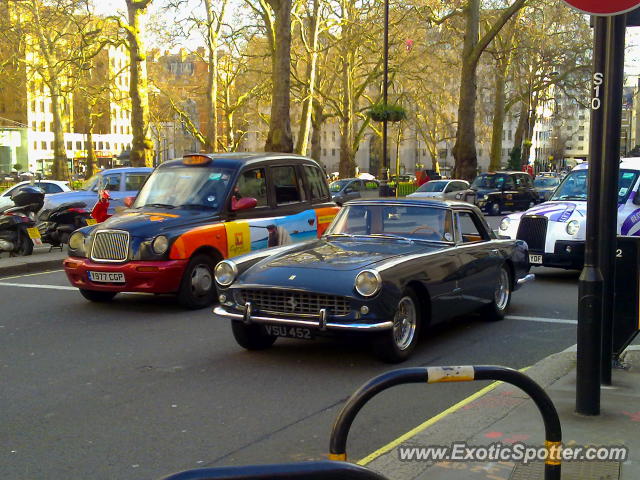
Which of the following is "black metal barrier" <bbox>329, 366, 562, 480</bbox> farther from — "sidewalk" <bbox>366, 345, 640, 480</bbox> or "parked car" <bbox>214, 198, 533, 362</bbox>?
"parked car" <bbox>214, 198, 533, 362</bbox>

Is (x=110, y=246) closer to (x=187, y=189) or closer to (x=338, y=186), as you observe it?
(x=187, y=189)

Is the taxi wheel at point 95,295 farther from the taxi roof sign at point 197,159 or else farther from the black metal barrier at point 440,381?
the black metal barrier at point 440,381

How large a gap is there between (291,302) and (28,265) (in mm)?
8857

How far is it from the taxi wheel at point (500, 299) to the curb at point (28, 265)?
8.46 m

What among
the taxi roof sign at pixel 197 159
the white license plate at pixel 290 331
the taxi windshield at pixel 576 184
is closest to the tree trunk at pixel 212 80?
the taxi windshield at pixel 576 184

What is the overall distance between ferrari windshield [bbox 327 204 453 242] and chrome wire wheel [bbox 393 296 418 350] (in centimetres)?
112

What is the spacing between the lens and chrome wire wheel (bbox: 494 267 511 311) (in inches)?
391

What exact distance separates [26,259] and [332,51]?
5146 cm

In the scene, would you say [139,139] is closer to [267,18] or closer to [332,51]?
[267,18]

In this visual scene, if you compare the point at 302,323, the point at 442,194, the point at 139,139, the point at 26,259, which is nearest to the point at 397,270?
the point at 302,323

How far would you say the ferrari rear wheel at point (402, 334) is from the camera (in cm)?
747

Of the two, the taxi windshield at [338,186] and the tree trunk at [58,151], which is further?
the tree trunk at [58,151]

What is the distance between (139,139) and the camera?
112ft

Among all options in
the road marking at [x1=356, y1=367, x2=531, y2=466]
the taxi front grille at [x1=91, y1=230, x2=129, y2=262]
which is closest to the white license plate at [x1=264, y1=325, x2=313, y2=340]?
the road marking at [x1=356, y1=367, x2=531, y2=466]
